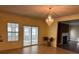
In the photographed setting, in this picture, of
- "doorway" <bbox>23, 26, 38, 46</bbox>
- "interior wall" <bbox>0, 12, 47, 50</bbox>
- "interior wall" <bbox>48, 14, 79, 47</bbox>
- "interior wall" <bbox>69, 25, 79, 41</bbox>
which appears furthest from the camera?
"interior wall" <bbox>69, 25, 79, 41</bbox>

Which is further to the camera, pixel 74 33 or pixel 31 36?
pixel 74 33

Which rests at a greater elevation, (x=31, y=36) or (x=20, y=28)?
(x=20, y=28)

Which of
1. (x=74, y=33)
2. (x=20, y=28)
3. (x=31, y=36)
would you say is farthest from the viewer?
(x=74, y=33)

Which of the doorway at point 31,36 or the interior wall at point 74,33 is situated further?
the interior wall at point 74,33

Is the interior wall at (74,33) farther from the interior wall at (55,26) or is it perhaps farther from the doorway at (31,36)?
the doorway at (31,36)

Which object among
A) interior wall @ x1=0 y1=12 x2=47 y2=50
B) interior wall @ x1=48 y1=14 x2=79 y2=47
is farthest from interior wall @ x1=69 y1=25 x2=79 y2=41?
interior wall @ x1=0 y1=12 x2=47 y2=50

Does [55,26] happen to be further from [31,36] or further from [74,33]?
[74,33]

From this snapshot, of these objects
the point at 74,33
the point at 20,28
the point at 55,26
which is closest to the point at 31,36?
the point at 20,28

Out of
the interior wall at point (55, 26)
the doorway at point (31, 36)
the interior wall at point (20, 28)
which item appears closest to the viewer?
the doorway at point (31, 36)

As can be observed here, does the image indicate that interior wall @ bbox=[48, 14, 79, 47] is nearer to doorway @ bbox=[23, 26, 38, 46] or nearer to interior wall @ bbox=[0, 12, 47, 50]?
interior wall @ bbox=[0, 12, 47, 50]

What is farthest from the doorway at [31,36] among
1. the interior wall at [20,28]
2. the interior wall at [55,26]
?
the interior wall at [55,26]
